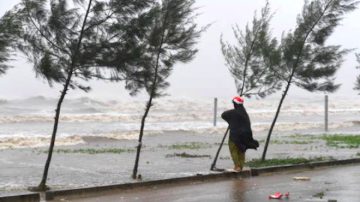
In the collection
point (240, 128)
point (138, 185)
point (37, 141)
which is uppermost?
point (240, 128)

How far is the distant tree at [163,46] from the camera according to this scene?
46.9ft

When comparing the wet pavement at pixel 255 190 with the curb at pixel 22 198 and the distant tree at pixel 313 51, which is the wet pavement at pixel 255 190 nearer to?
the curb at pixel 22 198

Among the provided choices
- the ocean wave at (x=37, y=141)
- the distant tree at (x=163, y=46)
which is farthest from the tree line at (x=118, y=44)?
the ocean wave at (x=37, y=141)

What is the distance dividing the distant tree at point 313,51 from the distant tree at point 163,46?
169 inches

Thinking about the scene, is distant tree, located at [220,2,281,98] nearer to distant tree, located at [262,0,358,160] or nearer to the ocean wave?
distant tree, located at [262,0,358,160]

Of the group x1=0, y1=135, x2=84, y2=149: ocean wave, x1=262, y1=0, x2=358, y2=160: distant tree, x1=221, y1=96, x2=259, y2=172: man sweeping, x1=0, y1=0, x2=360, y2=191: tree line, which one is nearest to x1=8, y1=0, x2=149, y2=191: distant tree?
x1=0, y1=0, x2=360, y2=191: tree line

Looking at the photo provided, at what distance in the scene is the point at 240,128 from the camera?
1522 cm

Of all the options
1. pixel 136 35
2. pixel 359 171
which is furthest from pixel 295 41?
pixel 136 35

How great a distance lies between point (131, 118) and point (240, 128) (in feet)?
162

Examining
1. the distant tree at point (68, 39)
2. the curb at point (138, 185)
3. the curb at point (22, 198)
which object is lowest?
the curb at point (22, 198)

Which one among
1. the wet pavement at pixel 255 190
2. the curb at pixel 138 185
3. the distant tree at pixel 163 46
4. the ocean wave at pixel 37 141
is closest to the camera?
the wet pavement at pixel 255 190

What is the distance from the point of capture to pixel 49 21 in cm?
1298

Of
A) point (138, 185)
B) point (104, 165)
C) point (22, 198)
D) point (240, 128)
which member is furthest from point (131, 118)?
point (22, 198)

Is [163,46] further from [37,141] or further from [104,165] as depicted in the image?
[37,141]
